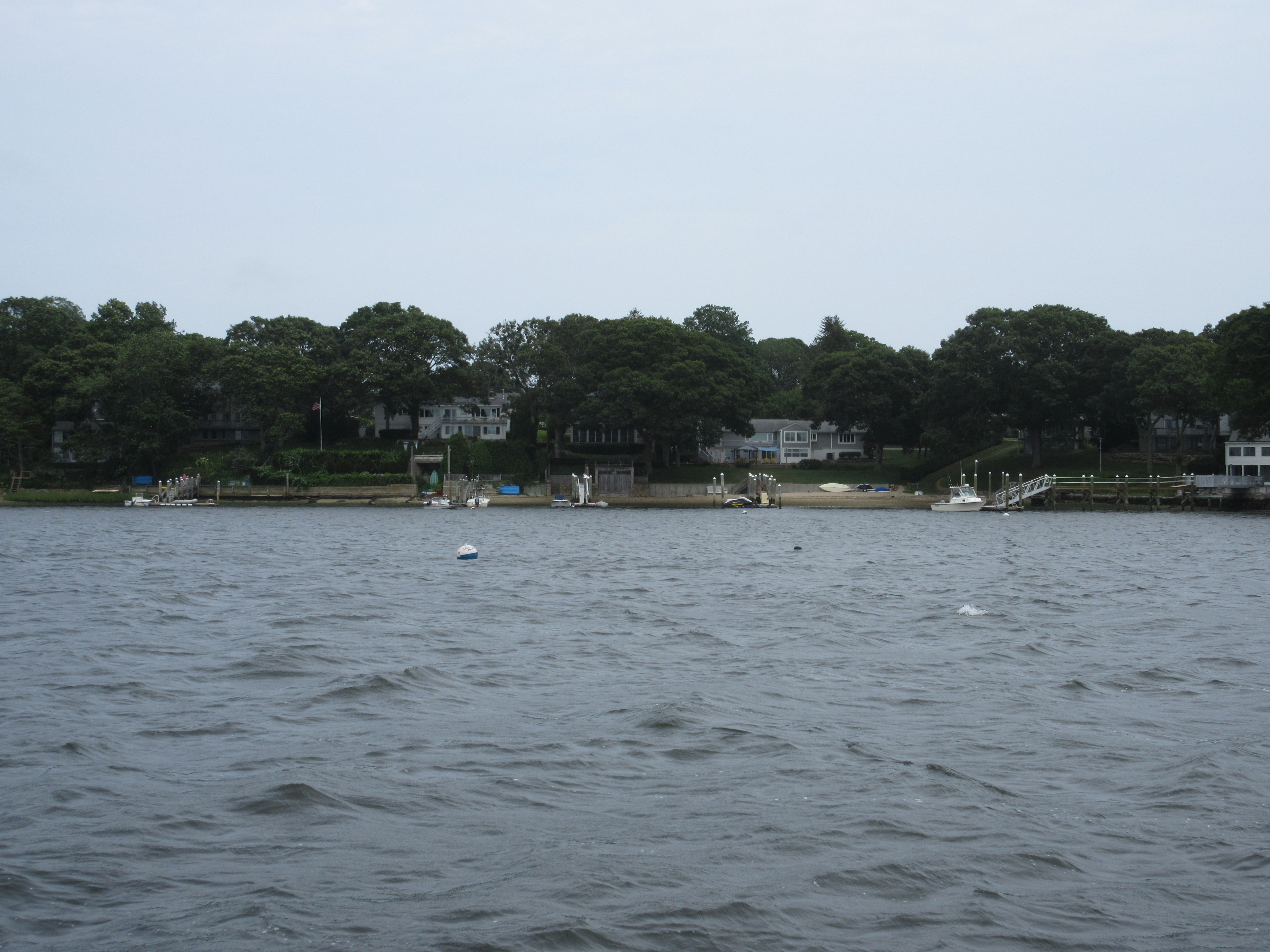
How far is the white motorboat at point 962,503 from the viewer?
78.8 m

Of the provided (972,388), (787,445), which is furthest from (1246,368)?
(787,445)

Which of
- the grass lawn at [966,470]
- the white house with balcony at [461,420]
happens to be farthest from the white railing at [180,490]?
the grass lawn at [966,470]

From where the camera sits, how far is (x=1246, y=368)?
67.6 m

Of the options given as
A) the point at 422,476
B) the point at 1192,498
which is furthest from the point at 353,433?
the point at 1192,498

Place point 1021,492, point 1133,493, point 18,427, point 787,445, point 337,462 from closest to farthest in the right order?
point 1021,492 → point 1133,493 → point 18,427 → point 337,462 → point 787,445

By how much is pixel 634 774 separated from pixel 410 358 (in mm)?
85306

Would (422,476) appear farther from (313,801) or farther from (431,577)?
(313,801)

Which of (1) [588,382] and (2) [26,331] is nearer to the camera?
(1) [588,382]

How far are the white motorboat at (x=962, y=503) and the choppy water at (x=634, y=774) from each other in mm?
53947

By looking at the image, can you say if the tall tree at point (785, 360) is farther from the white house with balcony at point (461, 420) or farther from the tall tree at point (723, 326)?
the white house with balcony at point (461, 420)

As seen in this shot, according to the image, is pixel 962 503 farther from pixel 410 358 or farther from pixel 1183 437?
pixel 410 358

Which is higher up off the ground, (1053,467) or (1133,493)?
(1053,467)

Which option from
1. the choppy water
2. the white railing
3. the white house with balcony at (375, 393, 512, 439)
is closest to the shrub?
the white railing

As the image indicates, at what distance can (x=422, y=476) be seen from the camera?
92.6 m
